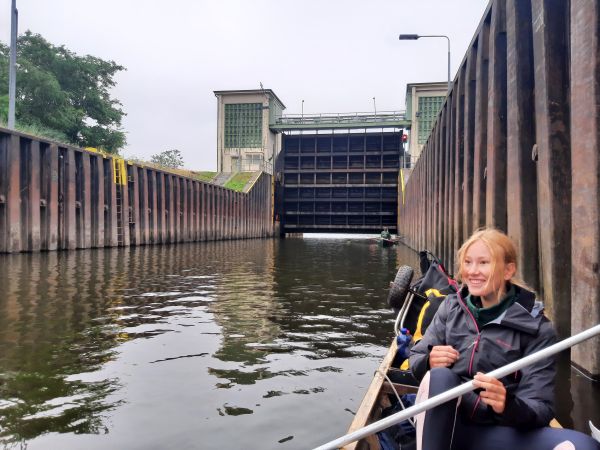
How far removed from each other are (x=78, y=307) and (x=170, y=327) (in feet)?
7.08

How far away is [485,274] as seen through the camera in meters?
2.59

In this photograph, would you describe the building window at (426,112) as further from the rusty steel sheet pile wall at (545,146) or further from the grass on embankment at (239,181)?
the rusty steel sheet pile wall at (545,146)

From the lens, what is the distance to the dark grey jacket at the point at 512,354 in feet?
7.63

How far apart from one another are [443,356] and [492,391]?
364 millimetres

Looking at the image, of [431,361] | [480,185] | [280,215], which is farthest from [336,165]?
[431,361]

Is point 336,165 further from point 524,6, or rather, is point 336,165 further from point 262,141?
point 524,6

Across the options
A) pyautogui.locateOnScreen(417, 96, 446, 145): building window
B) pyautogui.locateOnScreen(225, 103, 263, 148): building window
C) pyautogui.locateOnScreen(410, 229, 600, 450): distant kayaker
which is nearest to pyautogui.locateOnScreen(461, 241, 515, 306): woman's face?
pyautogui.locateOnScreen(410, 229, 600, 450): distant kayaker

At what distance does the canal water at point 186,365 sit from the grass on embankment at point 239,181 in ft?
101

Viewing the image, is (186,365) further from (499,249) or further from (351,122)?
(351,122)

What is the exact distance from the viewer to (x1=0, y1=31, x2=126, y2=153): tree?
34.9 meters

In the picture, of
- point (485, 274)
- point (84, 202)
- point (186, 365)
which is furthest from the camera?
point (84, 202)

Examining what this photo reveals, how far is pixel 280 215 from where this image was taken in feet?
145

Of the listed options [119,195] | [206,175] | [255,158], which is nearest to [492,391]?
[119,195]

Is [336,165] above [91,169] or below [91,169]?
above
